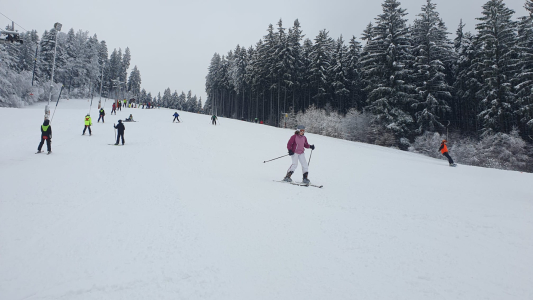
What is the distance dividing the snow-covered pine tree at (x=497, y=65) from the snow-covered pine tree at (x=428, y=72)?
12.9 feet

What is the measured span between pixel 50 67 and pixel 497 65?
94727mm

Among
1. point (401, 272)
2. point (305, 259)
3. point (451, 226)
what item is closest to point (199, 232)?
point (305, 259)

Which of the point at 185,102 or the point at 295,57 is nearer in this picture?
the point at 295,57

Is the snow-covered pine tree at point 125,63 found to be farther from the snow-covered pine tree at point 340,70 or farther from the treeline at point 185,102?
the snow-covered pine tree at point 340,70

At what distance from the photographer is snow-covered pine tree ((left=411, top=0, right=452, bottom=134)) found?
31.2 metres

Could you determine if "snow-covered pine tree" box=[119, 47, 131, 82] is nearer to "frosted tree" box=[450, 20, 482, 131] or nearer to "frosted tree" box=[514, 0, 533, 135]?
"frosted tree" box=[450, 20, 482, 131]

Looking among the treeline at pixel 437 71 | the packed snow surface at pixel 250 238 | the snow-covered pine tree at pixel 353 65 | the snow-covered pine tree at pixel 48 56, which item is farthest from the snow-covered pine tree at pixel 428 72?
the snow-covered pine tree at pixel 48 56

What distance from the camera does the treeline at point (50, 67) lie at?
1860 inches

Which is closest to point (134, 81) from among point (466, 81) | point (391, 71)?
point (391, 71)

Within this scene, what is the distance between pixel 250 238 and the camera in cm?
423

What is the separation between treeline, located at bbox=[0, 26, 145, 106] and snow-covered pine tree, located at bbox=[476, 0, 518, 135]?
57749 mm

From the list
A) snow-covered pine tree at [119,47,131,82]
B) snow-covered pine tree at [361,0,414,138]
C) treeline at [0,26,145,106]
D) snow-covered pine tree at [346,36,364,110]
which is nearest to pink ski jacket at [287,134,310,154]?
snow-covered pine tree at [361,0,414,138]

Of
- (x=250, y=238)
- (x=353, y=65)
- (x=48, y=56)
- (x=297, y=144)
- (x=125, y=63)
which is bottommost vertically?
(x=250, y=238)

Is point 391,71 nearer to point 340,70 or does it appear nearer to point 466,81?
point 466,81
